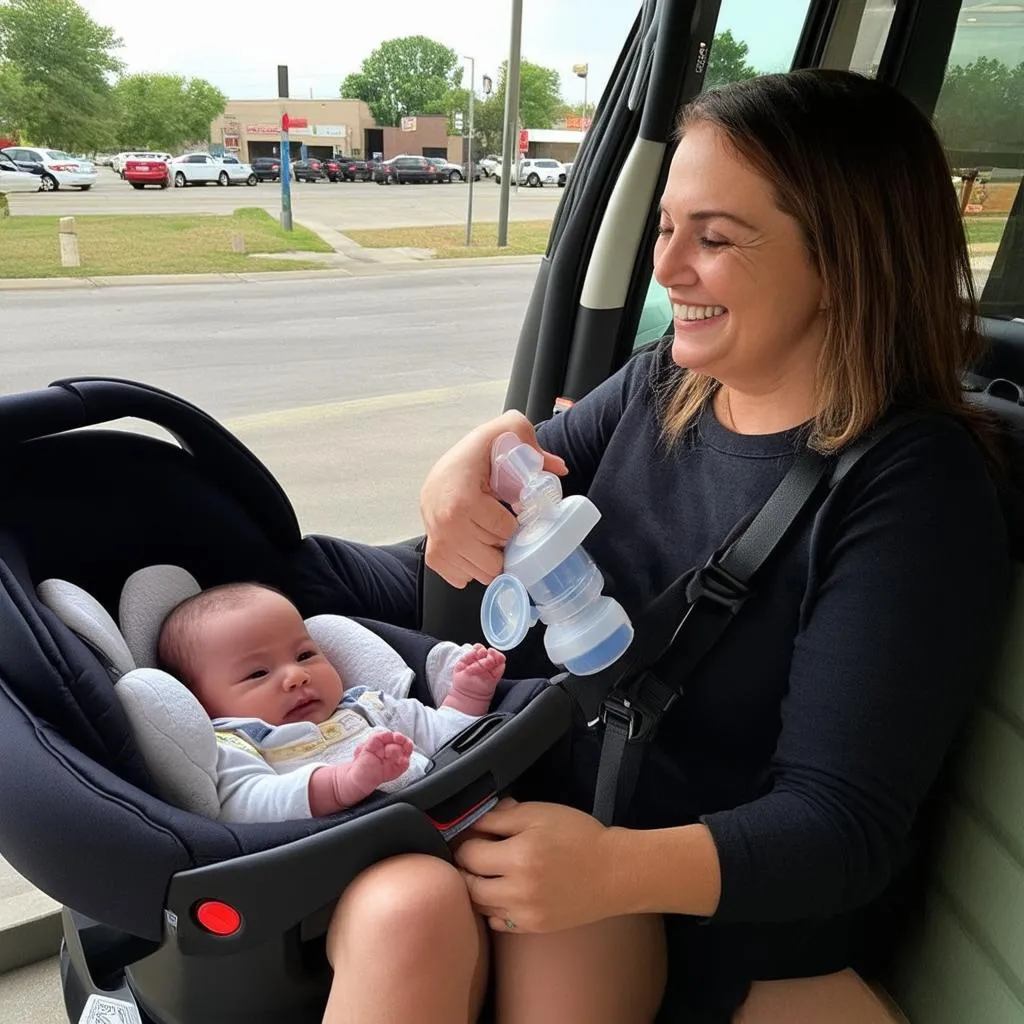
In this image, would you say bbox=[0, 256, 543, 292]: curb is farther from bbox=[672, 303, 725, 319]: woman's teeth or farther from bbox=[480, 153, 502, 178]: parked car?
bbox=[672, 303, 725, 319]: woman's teeth

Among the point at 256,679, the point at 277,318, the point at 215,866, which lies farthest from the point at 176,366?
the point at 215,866

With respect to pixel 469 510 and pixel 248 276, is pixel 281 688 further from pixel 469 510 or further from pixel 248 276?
pixel 248 276

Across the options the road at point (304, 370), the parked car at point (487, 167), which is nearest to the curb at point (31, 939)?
the road at point (304, 370)

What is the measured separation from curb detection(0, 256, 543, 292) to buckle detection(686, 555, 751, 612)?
1273 millimetres

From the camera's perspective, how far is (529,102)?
328 centimetres

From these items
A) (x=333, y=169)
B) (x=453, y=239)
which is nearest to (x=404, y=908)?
(x=453, y=239)

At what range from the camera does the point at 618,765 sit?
0.90m

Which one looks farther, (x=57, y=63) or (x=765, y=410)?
(x=57, y=63)

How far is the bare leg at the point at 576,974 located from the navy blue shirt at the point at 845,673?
13cm

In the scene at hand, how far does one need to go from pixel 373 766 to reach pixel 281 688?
282 millimetres

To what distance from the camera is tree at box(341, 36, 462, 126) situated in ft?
9.79

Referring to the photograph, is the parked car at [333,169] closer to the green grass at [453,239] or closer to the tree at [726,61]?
the green grass at [453,239]

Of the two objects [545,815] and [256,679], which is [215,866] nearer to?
[545,815]

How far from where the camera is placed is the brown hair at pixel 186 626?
1.12 m
